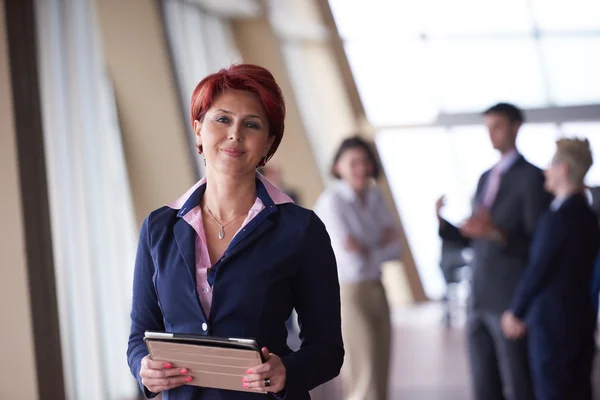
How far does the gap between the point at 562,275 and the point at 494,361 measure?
2.19ft

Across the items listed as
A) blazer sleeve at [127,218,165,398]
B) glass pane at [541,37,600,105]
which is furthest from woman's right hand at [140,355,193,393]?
glass pane at [541,37,600,105]

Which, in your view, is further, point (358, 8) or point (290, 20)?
point (358, 8)

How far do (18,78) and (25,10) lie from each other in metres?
0.38

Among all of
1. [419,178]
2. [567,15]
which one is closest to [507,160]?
[567,15]

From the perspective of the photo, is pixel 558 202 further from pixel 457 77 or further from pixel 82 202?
pixel 457 77

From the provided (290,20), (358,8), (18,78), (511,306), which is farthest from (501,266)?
(358,8)

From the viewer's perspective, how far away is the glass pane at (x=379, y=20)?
11414mm

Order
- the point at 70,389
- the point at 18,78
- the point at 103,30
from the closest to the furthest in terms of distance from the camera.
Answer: the point at 18,78 → the point at 70,389 → the point at 103,30

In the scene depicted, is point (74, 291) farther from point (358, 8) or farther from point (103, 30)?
point (358, 8)

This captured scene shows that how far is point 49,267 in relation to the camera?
4.28 m

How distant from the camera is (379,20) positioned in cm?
1189

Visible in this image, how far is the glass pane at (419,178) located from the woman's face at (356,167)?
8.34 m

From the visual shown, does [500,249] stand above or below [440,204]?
below

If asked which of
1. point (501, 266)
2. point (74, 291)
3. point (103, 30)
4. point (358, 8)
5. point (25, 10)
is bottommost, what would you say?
point (501, 266)
